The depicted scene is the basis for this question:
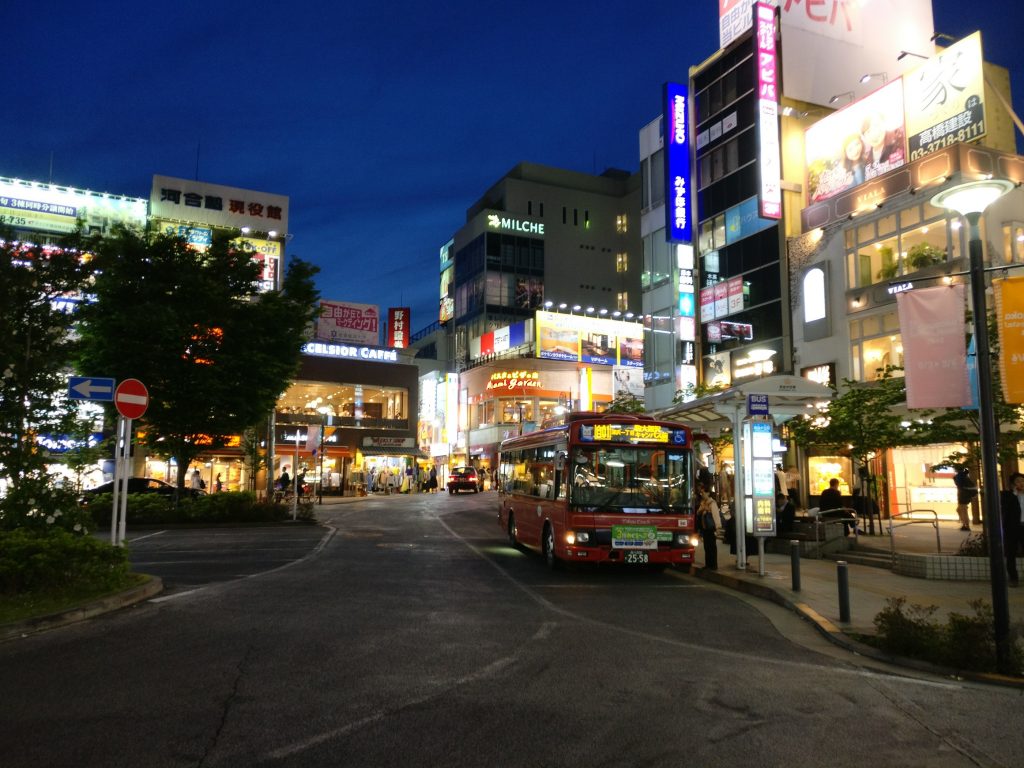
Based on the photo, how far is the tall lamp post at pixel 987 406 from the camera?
729cm

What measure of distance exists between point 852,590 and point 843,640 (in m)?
3.89

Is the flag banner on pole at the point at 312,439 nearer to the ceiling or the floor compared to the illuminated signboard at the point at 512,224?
nearer to the floor

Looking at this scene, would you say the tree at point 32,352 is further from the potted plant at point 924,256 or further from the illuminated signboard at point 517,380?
the illuminated signboard at point 517,380

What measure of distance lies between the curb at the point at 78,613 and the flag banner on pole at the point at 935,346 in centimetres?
1058

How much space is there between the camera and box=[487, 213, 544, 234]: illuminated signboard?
8125cm

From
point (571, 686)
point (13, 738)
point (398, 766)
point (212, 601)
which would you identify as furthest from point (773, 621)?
point (13, 738)

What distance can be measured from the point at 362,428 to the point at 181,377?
3003cm

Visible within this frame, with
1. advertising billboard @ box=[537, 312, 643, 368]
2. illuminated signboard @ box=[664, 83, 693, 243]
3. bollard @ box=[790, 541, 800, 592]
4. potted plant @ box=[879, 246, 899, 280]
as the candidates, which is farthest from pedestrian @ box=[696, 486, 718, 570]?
advertising billboard @ box=[537, 312, 643, 368]

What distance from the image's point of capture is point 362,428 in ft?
183

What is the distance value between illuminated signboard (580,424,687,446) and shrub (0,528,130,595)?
789 cm

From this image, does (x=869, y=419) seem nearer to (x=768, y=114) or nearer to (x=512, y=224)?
(x=768, y=114)

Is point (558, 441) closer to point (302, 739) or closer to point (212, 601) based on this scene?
point (212, 601)

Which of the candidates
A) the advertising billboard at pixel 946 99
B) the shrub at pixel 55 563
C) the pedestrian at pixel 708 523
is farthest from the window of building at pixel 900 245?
the shrub at pixel 55 563

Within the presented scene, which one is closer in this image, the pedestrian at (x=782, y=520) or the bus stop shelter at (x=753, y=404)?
the bus stop shelter at (x=753, y=404)
